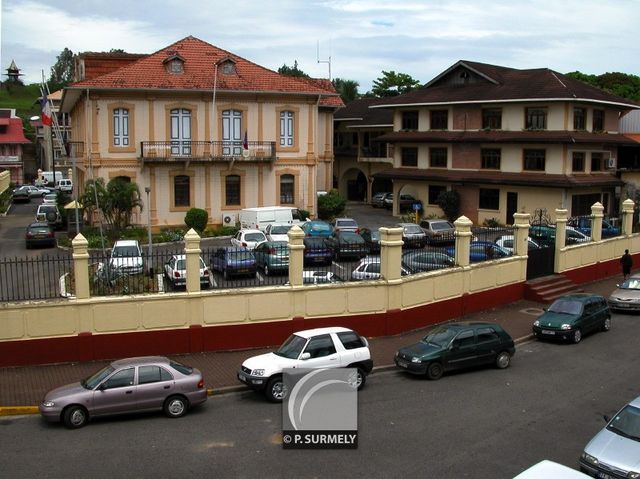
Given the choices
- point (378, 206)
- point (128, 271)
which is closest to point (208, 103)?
point (378, 206)

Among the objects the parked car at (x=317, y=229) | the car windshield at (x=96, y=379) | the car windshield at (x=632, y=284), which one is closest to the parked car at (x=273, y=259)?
the car windshield at (x=96, y=379)

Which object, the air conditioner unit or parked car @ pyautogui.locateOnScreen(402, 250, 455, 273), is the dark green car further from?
the air conditioner unit

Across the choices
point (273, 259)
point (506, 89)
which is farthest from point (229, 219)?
point (273, 259)

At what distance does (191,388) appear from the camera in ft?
50.1

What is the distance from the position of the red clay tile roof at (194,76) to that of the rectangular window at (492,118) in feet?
37.5

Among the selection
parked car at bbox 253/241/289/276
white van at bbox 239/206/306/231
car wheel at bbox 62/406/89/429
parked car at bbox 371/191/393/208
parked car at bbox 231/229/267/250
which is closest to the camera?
car wheel at bbox 62/406/89/429

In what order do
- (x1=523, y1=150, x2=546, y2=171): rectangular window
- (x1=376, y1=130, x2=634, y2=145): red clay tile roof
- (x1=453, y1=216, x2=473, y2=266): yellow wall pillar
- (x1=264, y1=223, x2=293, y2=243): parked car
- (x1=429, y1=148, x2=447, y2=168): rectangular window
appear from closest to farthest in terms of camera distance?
(x1=453, y1=216, x2=473, y2=266): yellow wall pillar → (x1=264, y1=223, x2=293, y2=243): parked car → (x1=376, y1=130, x2=634, y2=145): red clay tile roof → (x1=523, y1=150, x2=546, y2=171): rectangular window → (x1=429, y1=148, x2=447, y2=168): rectangular window

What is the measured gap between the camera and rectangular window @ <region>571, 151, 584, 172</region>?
4447cm

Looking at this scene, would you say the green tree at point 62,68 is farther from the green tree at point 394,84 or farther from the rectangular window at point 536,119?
the rectangular window at point 536,119

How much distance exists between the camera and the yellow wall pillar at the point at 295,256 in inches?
798

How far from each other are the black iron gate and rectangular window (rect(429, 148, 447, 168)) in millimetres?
21972

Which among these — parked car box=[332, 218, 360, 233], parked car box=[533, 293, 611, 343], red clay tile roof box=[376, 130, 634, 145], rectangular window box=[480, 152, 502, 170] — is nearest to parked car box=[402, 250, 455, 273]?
parked car box=[533, 293, 611, 343]

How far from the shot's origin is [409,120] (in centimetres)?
5278

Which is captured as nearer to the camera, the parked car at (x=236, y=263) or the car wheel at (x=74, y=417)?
the car wheel at (x=74, y=417)
